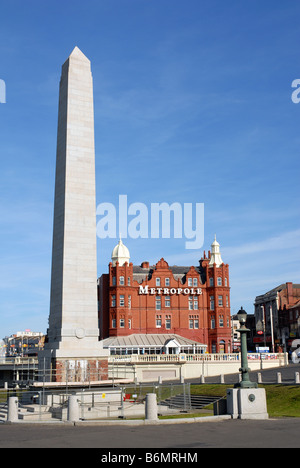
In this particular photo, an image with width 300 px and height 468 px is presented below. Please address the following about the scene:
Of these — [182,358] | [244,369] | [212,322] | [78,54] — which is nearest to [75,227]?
[78,54]

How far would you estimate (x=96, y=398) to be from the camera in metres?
27.5

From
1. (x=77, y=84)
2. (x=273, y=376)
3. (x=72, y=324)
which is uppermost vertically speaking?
(x=77, y=84)

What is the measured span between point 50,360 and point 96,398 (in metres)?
4.32

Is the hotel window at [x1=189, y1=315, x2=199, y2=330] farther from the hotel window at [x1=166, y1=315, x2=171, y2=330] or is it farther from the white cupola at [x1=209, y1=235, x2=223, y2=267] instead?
the white cupola at [x1=209, y1=235, x2=223, y2=267]

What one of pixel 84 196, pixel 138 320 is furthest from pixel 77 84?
pixel 138 320

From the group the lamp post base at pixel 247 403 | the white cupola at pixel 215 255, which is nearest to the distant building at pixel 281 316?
the white cupola at pixel 215 255

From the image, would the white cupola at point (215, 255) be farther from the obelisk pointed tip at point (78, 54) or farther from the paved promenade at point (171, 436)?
the paved promenade at point (171, 436)

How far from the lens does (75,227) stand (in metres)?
31.2

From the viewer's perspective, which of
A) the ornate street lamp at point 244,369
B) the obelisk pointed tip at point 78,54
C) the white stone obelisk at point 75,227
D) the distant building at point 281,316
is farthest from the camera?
the distant building at point 281,316

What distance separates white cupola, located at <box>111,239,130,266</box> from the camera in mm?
90125

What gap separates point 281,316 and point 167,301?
34679mm

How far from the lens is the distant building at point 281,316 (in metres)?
108
